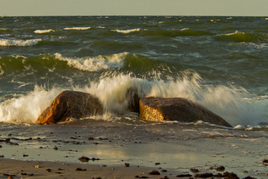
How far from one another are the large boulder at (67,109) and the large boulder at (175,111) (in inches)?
39.5

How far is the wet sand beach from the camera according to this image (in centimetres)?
406

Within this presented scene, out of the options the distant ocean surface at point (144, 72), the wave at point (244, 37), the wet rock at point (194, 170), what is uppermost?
the wave at point (244, 37)

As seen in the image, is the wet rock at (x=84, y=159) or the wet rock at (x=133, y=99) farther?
the wet rock at (x=133, y=99)

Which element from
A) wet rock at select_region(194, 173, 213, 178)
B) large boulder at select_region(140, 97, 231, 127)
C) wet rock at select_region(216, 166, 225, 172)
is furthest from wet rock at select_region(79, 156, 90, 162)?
large boulder at select_region(140, 97, 231, 127)

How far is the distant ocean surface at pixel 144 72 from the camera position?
319 inches

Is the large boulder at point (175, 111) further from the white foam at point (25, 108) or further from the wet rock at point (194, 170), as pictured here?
the wet rock at point (194, 170)

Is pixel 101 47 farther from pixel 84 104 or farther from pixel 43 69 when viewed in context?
pixel 84 104

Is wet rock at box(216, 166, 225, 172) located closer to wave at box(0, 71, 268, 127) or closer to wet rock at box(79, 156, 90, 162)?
wet rock at box(79, 156, 90, 162)

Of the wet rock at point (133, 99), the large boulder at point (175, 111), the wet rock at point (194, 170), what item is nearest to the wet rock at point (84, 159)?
the wet rock at point (194, 170)

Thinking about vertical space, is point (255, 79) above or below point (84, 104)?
above

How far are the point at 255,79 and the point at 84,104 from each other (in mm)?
7233

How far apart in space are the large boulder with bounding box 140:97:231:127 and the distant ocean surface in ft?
1.16

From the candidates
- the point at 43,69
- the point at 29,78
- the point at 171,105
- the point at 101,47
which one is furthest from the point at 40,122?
the point at 101,47

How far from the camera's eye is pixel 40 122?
725cm
